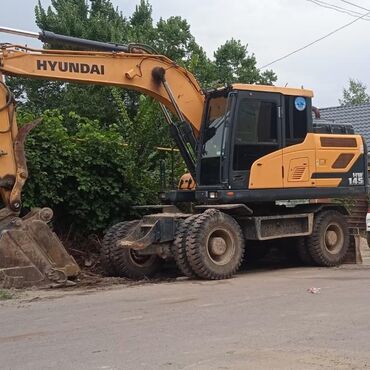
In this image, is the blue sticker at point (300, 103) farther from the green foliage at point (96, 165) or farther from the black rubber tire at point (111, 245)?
the black rubber tire at point (111, 245)

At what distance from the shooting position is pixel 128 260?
12.1m

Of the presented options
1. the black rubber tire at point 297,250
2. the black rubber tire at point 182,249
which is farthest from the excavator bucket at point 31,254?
the black rubber tire at point 297,250

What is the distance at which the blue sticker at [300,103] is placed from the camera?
12.9 metres

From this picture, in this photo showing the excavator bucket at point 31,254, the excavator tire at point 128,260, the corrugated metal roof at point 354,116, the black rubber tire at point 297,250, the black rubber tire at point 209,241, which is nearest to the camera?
the excavator bucket at point 31,254

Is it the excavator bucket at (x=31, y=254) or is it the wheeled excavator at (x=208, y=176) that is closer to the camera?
the excavator bucket at (x=31, y=254)

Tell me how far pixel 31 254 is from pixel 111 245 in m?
2.08

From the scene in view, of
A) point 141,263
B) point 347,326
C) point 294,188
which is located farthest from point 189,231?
point 347,326

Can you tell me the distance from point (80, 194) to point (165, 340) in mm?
7377

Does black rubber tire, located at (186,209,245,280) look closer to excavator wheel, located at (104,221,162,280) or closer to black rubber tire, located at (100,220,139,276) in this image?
excavator wheel, located at (104,221,162,280)

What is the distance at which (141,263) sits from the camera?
12.4 m

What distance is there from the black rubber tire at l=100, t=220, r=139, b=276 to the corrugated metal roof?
16.2 m

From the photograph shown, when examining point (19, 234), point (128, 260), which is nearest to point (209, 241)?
point (128, 260)

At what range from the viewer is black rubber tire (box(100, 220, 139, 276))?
12156mm

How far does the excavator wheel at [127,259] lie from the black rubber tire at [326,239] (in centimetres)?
331
